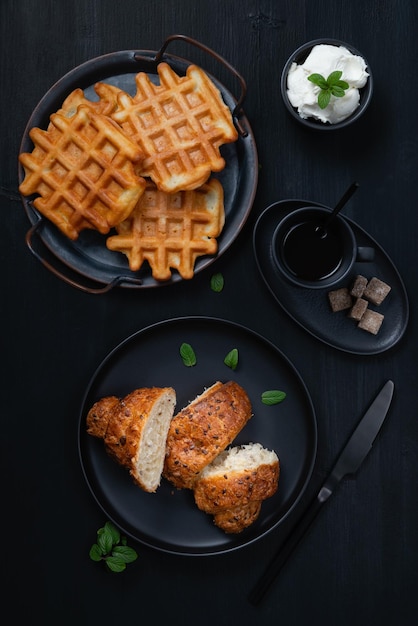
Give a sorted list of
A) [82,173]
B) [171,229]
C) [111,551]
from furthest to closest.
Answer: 1. [111,551]
2. [171,229]
3. [82,173]

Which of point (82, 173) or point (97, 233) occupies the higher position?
point (82, 173)

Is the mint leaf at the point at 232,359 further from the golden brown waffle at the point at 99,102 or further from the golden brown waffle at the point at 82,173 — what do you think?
the golden brown waffle at the point at 99,102

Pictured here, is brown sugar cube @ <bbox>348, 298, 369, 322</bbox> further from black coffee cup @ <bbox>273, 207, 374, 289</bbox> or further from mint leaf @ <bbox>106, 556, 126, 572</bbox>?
mint leaf @ <bbox>106, 556, 126, 572</bbox>

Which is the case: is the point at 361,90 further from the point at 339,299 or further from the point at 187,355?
the point at 187,355

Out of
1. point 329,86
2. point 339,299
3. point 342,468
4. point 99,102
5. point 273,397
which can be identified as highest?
point 329,86

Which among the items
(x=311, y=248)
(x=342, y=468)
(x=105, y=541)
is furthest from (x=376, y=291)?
(x=105, y=541)

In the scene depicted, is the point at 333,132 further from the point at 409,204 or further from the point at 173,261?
the point at 173,261

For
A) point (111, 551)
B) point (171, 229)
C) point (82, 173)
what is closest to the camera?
point (82, 173)

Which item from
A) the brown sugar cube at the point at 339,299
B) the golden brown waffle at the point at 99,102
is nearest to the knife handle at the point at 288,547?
the brown sugar cube at the point at 339,299
